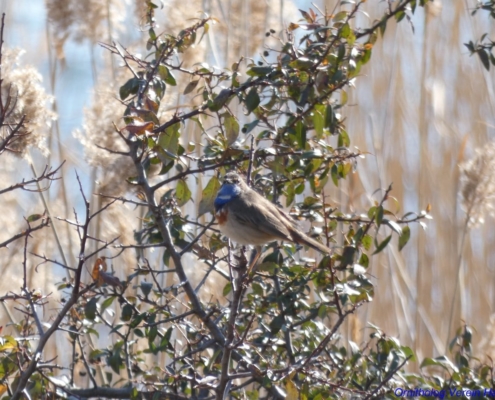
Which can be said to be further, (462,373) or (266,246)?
(266,246)

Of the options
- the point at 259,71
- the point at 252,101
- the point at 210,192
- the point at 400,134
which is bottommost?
the point at 210,192

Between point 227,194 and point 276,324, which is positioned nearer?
point 276,324

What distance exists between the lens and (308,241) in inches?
94.0

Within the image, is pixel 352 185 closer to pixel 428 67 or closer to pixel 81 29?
pixel 428 67

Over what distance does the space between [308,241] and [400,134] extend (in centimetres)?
213

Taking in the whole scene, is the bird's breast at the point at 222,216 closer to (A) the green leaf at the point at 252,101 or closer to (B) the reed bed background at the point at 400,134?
(A) the green leaf at the point at 252,101

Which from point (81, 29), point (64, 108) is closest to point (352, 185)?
point (81, 29)

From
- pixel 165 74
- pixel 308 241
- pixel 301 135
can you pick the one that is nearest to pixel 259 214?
pixel 308 241

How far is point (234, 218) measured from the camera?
2.63 m

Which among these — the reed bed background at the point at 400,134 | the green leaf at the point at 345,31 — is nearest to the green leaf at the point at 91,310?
the green leaf at the point at 345,31

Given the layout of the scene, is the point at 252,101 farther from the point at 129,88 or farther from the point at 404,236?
the point at 404,236

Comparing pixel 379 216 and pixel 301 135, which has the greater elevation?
pixel 301 135

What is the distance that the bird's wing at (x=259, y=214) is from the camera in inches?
100

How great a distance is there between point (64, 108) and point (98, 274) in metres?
4.22
